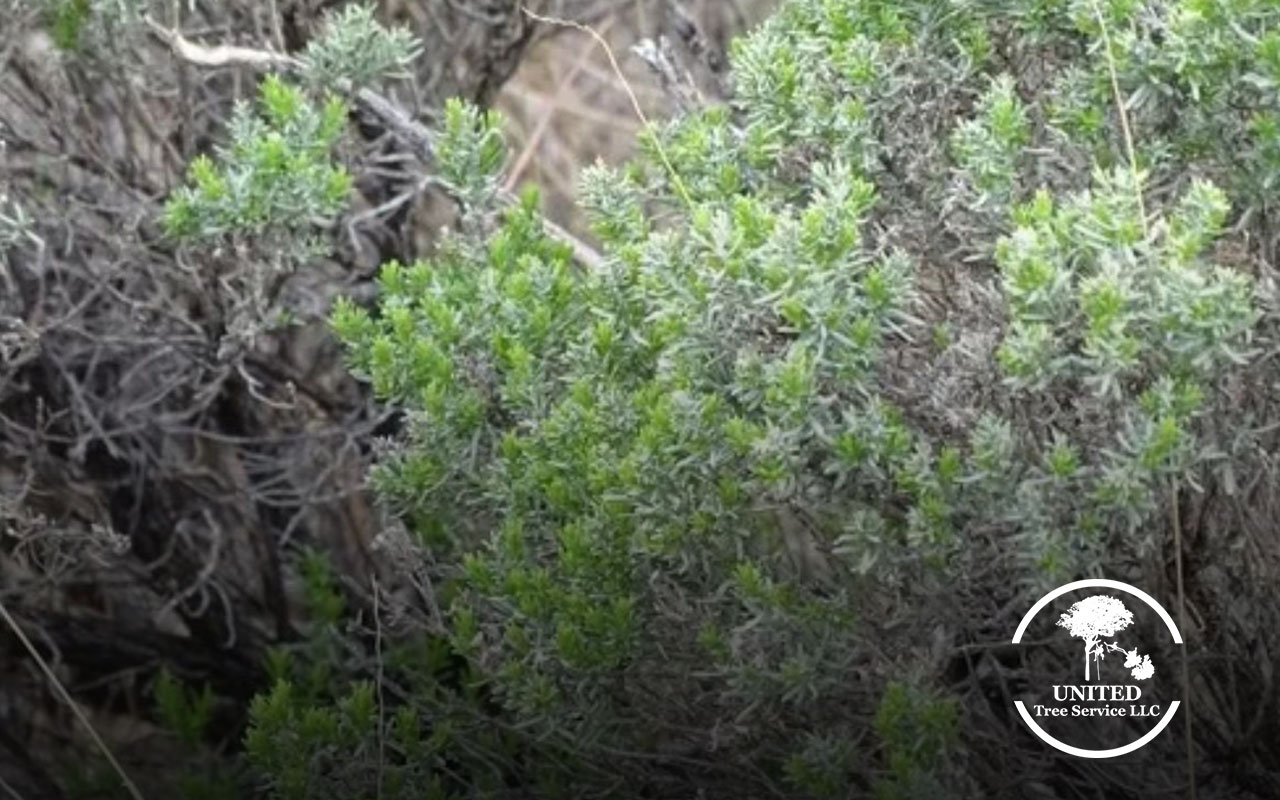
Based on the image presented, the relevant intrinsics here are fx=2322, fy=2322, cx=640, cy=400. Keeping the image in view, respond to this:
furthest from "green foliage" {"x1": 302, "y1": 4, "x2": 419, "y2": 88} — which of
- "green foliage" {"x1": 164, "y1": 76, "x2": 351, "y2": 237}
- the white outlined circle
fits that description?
the white outlined circle

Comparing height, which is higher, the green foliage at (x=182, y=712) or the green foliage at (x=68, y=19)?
the green foliage at (x=68, y=19)

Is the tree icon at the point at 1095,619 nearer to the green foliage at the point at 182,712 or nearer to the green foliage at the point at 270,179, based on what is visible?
the green foliage at the point at 270,179

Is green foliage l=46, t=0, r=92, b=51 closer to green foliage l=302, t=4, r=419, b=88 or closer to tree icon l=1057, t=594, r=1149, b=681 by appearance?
green foliage l=302, t=4, r=419, b=88

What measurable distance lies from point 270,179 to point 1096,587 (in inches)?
65.4

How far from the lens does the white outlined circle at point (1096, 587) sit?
3305mm

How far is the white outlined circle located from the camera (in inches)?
130

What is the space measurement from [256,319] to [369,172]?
0.56 metres

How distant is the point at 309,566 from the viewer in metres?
5.02

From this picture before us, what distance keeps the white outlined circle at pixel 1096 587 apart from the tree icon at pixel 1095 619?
0.10 feet

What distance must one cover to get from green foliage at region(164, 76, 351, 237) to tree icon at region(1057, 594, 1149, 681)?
5.12ft

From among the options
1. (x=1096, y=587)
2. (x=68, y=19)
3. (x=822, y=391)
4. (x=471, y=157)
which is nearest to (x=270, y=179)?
(x=471, y=157)

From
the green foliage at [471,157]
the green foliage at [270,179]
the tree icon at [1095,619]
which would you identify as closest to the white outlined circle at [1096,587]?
the tree icon at [1095,619]

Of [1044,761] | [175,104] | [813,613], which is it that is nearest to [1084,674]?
[1044,761]

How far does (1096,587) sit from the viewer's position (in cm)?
335
